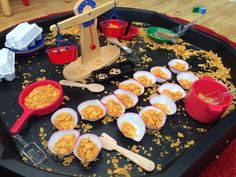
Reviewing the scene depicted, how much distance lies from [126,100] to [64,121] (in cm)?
19

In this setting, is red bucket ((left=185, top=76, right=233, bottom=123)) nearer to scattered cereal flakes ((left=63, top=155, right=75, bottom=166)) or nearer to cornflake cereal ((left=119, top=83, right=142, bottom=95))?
cornflake cereal ((left=119, top=83, right=142, bottom=95))

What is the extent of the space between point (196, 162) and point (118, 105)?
0.25 m

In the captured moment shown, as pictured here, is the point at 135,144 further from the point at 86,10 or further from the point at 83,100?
the point at 86,10

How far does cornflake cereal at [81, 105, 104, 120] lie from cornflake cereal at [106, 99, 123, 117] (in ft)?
0.08

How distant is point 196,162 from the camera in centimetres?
56

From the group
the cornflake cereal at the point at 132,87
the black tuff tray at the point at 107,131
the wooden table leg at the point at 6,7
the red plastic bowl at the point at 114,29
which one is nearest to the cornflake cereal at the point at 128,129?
the black tuff tray at the point at 107,131

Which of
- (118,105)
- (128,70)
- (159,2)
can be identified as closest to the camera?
(118,105)

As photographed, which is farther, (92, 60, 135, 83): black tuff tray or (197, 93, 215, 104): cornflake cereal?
(92, 60, 135, 83): black tuff tray

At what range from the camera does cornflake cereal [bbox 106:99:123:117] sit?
0.67m

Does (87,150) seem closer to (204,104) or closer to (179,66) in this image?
(204,104)

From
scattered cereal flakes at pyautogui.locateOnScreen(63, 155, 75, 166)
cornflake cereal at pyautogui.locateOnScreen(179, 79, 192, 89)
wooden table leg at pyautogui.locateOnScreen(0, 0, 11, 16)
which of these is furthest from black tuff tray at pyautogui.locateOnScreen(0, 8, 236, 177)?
wooden table leg at pyautogui.locateOnScreen(0, 0, 11, 16)

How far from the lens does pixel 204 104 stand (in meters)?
0.64

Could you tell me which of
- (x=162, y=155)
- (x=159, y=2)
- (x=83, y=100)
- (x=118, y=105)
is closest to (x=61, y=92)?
(x=83, y=100)

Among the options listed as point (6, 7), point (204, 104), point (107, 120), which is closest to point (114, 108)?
point (107, 120)
